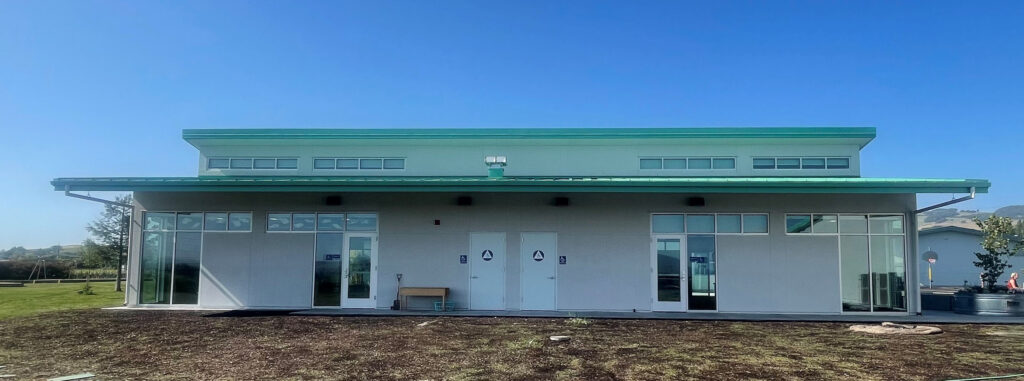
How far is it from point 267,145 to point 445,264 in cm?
620

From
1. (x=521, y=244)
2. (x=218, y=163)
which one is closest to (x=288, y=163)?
(x=218, y=163)

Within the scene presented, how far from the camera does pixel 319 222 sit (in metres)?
15.9

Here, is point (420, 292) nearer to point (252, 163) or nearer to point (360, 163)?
point (360, 163)

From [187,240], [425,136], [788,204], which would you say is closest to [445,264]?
[425,136]

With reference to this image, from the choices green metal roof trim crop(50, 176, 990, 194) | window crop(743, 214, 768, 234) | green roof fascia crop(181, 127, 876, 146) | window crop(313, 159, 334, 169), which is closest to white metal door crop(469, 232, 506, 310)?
green metal roof trim crop(50, 176, 990, 194)

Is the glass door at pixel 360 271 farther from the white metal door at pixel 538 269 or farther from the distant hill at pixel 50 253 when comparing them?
the distant hill at pixel 50 253

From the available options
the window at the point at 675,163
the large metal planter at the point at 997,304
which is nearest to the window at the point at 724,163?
the window at the point at 675,163

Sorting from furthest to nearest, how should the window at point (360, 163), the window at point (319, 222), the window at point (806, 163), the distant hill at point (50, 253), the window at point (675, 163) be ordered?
the distant hill at point (50, 253)
the window at point (360, 163)
the window at point (675, 163)
the window at point (806, 163)
the window at point (319, 222)

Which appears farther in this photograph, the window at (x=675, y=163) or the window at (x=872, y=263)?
the window at (x=675, y=163)

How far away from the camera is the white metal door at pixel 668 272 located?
15.2 meters

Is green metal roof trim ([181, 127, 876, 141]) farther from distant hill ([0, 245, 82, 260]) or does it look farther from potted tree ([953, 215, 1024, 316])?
distant hill ([0, 245, 82, 260])

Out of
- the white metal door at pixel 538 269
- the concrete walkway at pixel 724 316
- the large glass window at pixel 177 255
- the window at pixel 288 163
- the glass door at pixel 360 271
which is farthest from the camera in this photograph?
the window at pixel 288 163

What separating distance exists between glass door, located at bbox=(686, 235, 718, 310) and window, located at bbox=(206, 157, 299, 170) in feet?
33.7

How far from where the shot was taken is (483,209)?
15617mm
